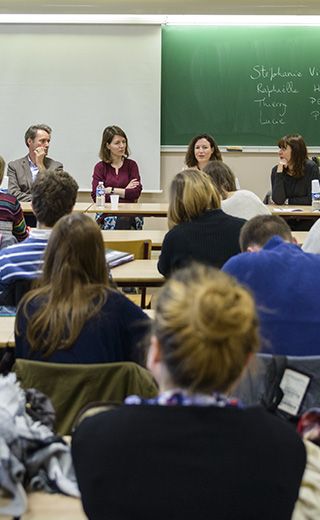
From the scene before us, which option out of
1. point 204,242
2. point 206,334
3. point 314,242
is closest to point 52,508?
point 206,334

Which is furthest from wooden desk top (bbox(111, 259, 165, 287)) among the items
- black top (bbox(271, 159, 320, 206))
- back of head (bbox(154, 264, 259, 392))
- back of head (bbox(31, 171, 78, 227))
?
black top (bbox(271, 159, 320, 206))

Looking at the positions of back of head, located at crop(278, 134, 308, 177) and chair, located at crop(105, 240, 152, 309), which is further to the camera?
back of head, located at crop(278, 134, 308, 177)

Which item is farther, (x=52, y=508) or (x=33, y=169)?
(x=33, y=169)

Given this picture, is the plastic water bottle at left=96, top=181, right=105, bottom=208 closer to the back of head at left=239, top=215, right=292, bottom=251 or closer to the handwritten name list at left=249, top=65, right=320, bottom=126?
the handwritten name list at left=249, top=65, right=320, bottom=126

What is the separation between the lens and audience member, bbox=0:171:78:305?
9.80 feet

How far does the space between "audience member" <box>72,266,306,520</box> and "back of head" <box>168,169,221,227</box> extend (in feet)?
7.12

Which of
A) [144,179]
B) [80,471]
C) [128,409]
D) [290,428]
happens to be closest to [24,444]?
[80,471]

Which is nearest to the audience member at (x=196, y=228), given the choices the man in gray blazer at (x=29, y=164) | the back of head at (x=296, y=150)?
the man in gray blazer at (x=29, y=164)

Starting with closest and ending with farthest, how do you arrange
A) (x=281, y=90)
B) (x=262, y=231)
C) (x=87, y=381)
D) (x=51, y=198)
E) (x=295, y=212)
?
(x=87, y=381) → (x=262, y=231) → (x=51, y=198) → (x=295, y=212) → (x=281, y=90)

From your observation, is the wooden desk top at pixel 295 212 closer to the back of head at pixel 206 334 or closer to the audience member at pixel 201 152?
the audience member at pixel 201 152

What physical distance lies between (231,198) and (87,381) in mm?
2642

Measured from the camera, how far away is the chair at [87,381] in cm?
188

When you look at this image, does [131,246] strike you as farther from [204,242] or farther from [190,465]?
[190,465]

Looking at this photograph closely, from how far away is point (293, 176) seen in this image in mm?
6250
